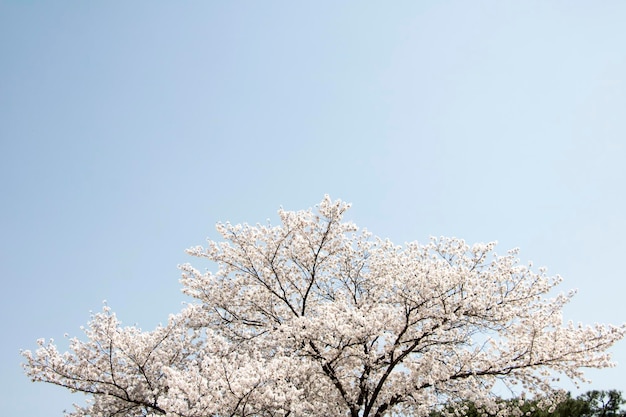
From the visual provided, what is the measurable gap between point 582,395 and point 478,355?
1092 cm

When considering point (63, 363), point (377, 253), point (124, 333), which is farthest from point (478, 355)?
point (63, 363)

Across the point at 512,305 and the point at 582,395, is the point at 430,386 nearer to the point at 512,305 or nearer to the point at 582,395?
the point at 512,305

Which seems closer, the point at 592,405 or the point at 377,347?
the point at 377,347

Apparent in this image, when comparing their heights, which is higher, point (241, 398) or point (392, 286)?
point (392, 286)

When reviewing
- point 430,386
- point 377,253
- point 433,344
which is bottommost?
point 430,386

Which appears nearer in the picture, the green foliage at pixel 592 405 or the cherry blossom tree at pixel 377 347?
the cherry blossom tree at pixel 377 347

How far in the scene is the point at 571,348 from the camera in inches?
487

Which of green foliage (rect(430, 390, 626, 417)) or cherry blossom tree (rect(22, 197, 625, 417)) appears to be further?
green foliage (rect(430, 390, 626, 417))

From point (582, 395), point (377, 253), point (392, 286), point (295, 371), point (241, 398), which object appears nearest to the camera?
point (241, 398)

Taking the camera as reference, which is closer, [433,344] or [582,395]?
[433,344]

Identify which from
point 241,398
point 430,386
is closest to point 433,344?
point 430,386

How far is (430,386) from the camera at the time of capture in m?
13.0

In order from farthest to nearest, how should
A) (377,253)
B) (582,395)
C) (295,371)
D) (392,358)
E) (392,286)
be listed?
(582,395) < (377,253) < (392,286) < (392,358) < (295,371)

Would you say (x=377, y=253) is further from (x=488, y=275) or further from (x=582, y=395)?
(x=582, y=395)
